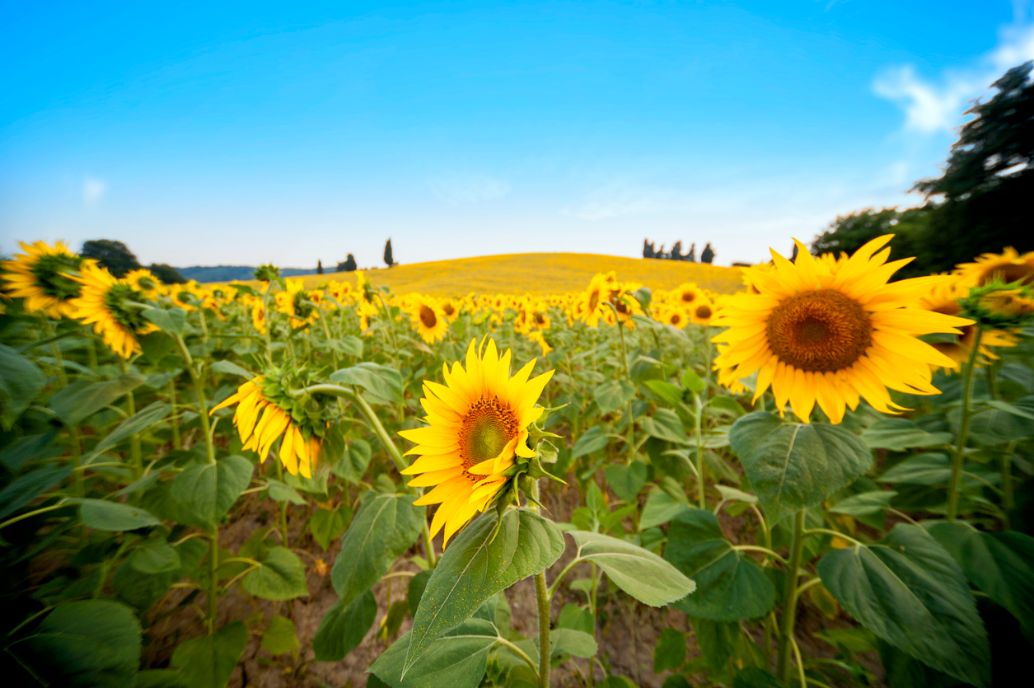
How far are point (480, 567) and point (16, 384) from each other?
1.40 m

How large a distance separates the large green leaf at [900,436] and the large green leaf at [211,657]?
2567 millimetres

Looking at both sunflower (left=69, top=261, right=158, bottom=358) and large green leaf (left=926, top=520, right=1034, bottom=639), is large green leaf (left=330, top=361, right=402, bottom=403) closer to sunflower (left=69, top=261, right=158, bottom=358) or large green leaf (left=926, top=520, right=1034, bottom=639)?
sunflower (left=69, top=261, right=158, bottom=358)

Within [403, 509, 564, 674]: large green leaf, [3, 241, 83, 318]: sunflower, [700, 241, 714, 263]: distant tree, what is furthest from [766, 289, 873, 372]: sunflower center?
[700, 241, 714, 263]: distant tree

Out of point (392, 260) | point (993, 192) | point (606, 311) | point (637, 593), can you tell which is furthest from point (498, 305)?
point (392, 260)

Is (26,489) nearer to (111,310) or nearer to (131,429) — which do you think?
(131,429)

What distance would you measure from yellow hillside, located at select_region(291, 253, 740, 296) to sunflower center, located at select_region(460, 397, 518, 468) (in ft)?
70.4

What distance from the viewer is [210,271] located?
10275 cm

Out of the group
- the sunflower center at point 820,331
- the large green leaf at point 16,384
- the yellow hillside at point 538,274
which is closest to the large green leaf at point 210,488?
the large green leaf at point 16,384

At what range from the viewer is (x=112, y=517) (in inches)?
49.4

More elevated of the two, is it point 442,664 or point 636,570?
point 636,570

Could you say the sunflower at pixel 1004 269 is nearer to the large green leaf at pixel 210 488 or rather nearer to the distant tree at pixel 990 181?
the large green leaf at pixel 210 488

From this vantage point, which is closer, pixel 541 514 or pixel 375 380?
pixel 541 514

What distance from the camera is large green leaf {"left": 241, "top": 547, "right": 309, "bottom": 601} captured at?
1.68m

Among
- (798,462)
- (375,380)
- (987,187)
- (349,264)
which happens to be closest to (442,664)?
(375,380)
